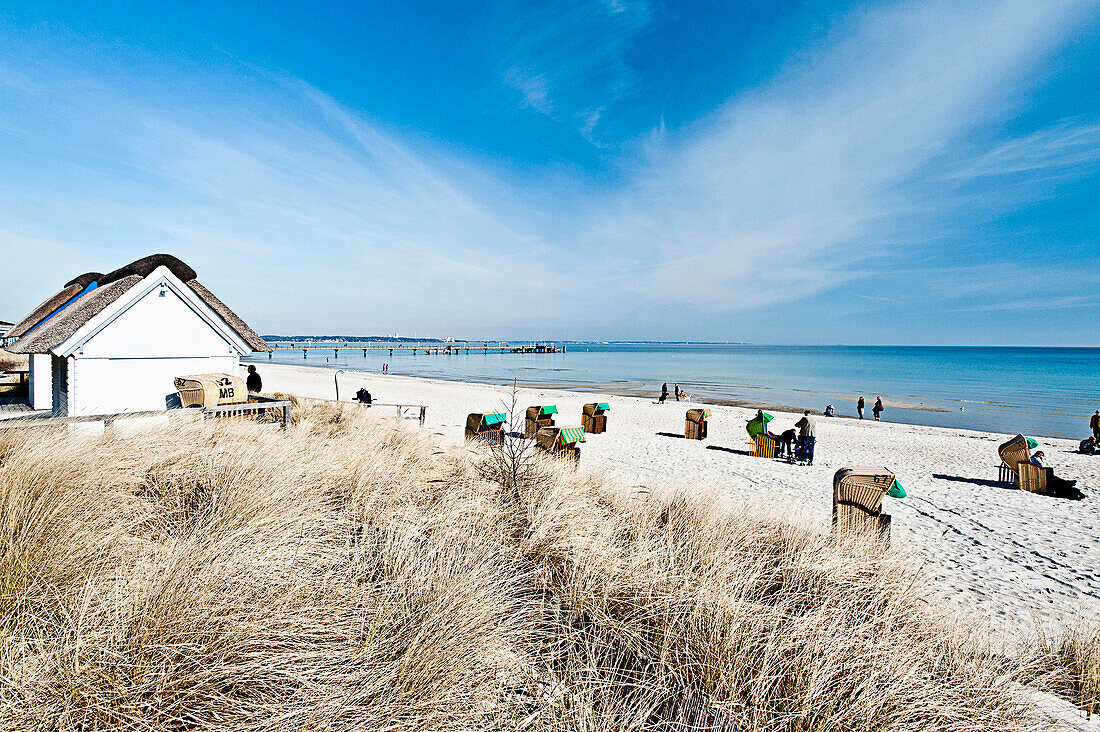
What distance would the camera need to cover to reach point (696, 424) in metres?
17.3

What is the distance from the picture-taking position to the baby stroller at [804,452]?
13352 mm

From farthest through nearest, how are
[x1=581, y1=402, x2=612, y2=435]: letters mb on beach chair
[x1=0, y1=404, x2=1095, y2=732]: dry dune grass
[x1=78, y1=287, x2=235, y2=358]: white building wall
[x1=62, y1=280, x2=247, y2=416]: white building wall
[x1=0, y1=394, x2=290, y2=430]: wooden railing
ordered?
[x1=581, y1=402, x2=612, y2=435]: letters mb on beach chair, [x1=78, y1=287, x2=235, y2=358]: white building wall, [x1=62, y1=280, x2=247, y2=416]: white building wall, [x1=0, y1=394, x2=290, y2=430]: wooden railing, [x1=0, y1=404, x2=1095, y2=732]: dry dune grass

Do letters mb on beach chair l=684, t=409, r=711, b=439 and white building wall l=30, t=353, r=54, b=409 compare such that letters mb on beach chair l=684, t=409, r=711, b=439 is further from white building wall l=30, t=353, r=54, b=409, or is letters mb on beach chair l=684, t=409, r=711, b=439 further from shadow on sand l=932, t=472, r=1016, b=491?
white building wall l=30, t=353, r=54, b=409

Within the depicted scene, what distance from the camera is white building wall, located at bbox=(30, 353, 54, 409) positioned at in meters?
9.39

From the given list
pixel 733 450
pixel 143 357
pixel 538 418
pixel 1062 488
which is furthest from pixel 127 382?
pixel 1062 488

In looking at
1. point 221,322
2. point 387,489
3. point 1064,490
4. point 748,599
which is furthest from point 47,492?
point 1064,490

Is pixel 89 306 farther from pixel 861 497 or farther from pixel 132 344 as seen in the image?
pixel 861 497

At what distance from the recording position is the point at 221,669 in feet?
6.95

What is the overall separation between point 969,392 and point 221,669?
183 feet

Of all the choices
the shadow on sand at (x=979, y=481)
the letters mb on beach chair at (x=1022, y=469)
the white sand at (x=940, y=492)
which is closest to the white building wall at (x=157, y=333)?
the white sand at (x=940, y=492)

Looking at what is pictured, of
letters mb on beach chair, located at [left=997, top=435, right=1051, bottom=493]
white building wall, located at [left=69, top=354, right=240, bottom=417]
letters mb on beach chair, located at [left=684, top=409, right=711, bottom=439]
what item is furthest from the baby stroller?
white building wall, located at [left=69, top=354, right=240, bottom=417]

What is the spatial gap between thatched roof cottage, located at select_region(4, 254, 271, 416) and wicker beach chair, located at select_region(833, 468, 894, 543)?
11.0m

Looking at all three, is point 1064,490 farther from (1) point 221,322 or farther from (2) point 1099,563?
(1) point 221,322

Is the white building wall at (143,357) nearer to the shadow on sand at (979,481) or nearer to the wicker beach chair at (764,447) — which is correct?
the wicker beach chair at (764,447)
